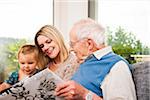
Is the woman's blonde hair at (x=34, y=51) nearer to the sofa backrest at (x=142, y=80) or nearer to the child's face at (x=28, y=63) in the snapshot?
the child's face at (x=28, y=63)

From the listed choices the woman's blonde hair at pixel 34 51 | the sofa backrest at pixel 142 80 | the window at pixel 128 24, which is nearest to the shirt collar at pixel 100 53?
the sofa backrest at pixel 142 80

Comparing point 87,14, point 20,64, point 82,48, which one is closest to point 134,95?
point 82,48

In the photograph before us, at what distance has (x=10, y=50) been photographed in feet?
7.48

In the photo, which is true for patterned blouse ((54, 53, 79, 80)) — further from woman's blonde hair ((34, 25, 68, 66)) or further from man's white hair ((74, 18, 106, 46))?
man's white hair ((74, 18, 106, 46))

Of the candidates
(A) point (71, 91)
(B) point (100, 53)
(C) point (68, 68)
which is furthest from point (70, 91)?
(C) point (68, 68)

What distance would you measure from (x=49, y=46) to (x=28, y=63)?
20 cm

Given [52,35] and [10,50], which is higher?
[52,35]

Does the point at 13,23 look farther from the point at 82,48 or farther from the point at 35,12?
the point at 82,48

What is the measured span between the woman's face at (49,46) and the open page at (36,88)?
0.55m

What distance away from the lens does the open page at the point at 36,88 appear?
140cm

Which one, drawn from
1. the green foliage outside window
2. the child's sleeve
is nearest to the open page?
the child's sleeve

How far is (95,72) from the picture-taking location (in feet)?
5.29

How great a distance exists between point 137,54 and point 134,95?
0.81m

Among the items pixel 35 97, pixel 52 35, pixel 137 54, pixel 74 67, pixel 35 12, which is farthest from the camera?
pixel 35 12
